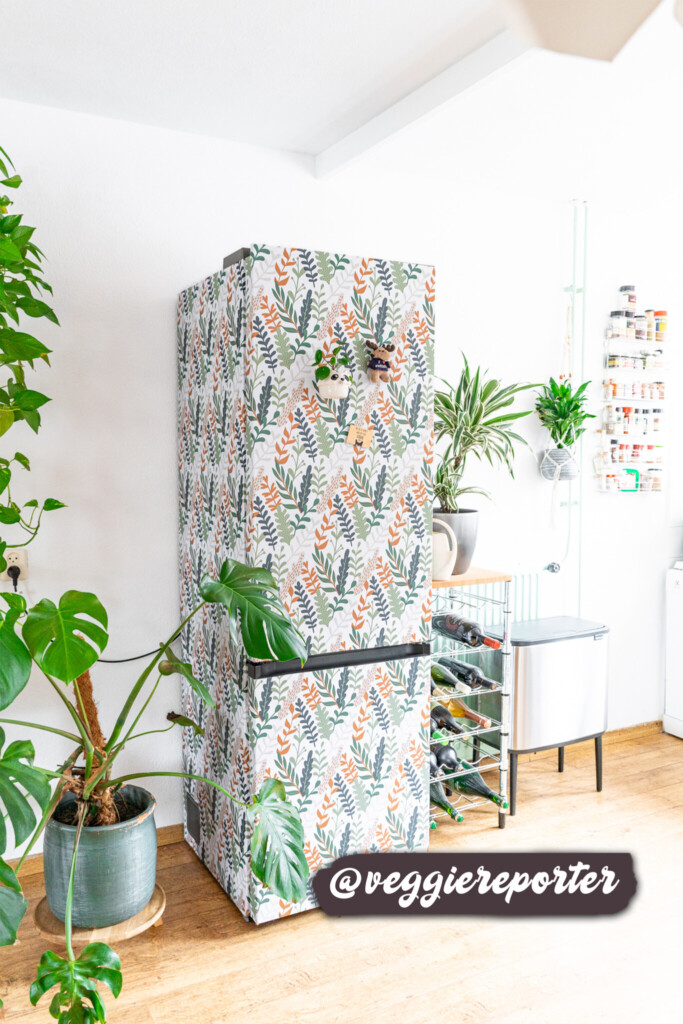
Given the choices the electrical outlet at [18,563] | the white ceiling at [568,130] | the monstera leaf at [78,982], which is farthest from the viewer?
the electrical outlet at [18,563]

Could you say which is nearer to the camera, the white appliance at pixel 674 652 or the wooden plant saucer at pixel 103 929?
the wooden plant saucer at pixel 103 929

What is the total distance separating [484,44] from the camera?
7.18 ft

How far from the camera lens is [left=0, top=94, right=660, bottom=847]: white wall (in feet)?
8.75

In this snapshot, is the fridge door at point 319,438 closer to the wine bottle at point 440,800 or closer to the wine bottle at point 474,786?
the wine bottle at point 440,800

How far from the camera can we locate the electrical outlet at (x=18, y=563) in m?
2.62

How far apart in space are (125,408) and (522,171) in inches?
71.0

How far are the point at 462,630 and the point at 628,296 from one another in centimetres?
187

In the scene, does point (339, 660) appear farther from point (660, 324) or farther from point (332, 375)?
point (660, 324)

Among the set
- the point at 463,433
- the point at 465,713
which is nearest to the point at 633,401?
the point at 463,433

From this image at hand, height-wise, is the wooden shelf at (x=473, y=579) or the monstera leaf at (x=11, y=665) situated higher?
the wooden shelf at (x=473, y=579)

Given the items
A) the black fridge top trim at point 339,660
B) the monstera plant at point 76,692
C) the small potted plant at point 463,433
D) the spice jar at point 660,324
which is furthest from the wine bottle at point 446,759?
the spice jar at point 660,324

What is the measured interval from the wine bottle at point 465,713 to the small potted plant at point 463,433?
1.78 feet

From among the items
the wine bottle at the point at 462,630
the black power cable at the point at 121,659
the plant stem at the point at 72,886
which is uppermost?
the wine bottle at the point at 462,630

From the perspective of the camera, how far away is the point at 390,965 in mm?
2260
